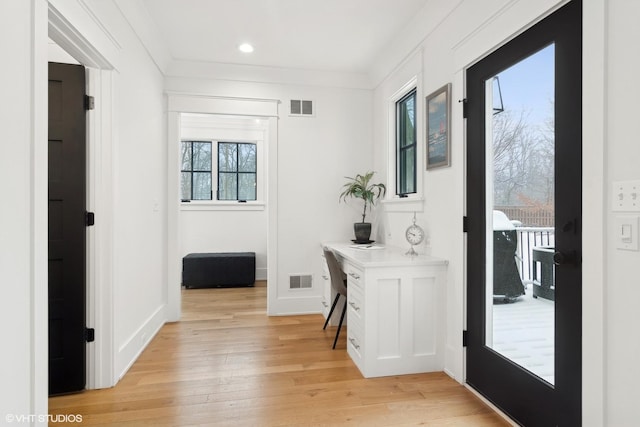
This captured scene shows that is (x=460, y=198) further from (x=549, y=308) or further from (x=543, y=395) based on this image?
(x=543, y=395)

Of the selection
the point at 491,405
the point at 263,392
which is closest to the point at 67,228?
the point at 263,392

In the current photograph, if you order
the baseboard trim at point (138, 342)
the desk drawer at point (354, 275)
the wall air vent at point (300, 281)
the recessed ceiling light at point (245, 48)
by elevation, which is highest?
the recessed ceiling light at point (245, 48)

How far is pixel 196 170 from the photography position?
588cm

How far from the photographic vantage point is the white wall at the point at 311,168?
3939mm

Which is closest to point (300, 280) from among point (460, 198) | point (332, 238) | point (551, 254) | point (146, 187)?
point (332, 238)

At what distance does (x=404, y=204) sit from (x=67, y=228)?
2.66m

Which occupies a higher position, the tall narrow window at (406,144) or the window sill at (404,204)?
the tall narrow window at (406,144)
